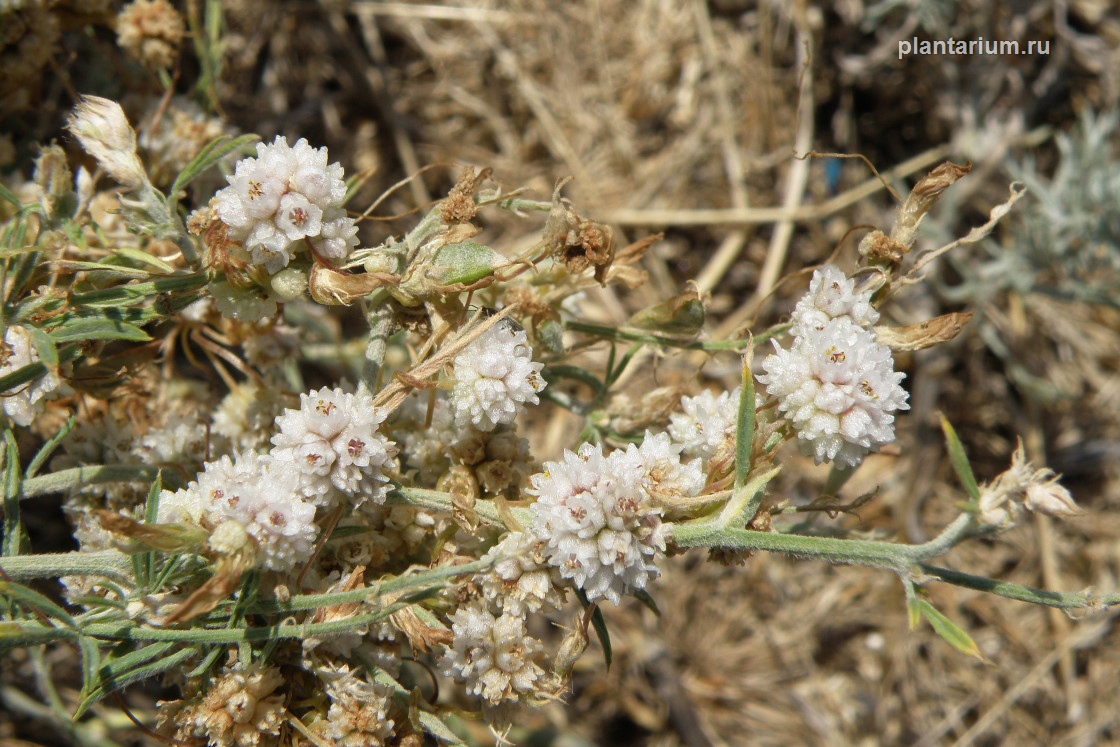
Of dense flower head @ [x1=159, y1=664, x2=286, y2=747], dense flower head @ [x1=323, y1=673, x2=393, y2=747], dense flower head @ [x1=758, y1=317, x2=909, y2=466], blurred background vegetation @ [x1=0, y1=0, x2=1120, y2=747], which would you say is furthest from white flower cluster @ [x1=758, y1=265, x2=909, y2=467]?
blurred background vegetation @ [x1=0, y1=0, x2=1120, y2=747]

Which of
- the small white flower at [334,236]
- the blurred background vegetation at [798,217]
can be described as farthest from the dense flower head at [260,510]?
the blurred background vegetation at [798,217]

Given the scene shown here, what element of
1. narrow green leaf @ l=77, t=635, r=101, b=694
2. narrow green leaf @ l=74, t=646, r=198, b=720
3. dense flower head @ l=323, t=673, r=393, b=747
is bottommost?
dense flower head @ l=323, t=673, r=393, b=747

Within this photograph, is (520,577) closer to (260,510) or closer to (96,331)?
(260,510)

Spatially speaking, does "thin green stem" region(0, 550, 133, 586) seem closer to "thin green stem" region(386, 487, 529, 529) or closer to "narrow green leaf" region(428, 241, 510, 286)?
"thin green stem" region(386, 487, 529, 529)

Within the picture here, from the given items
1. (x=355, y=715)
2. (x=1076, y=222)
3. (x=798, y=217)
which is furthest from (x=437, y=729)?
(x=1076, y=222)

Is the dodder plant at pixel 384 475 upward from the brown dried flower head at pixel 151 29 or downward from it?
downward

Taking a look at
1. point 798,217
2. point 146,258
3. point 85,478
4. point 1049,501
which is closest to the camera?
point 1049,501

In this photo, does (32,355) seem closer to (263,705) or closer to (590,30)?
(263,705)

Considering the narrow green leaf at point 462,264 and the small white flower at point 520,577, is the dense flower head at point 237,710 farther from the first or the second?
the narrow green leaf at point 462,264
